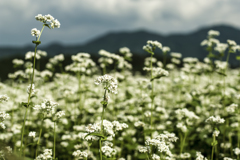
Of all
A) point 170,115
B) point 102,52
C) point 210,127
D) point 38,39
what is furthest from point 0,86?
point 210,127

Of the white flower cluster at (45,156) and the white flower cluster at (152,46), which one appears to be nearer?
the white flower cluster at (45,156)

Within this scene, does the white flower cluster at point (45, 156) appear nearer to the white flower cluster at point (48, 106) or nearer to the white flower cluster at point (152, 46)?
the white flower cluster at point (48, 106)

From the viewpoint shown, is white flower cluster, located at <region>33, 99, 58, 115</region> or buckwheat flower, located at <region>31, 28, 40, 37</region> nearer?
buckwheat flower, located at <region>31, 28, 40, 37</region>

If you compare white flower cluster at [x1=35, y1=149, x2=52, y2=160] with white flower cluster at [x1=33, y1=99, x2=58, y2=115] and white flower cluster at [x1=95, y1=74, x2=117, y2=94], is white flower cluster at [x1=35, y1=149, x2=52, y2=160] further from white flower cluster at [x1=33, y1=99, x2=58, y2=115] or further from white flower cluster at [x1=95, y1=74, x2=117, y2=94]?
white flower cluster at [x1=95, y1=74, x2=117, y2=94]

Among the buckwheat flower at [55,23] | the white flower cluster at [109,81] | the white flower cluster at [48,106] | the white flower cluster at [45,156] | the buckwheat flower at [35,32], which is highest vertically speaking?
the buckwheat flower at [55,23]

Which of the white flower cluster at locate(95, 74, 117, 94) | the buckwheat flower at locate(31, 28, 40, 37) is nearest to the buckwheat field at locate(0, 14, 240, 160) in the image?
the buckwheat flower at locate(31, 28, 40, 37)

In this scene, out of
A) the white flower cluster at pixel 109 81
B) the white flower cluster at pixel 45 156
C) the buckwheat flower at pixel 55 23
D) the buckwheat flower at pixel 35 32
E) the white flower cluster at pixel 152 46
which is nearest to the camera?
the white flower cluster at pixel 109 81

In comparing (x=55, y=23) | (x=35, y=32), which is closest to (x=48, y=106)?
(x=35, y=32)

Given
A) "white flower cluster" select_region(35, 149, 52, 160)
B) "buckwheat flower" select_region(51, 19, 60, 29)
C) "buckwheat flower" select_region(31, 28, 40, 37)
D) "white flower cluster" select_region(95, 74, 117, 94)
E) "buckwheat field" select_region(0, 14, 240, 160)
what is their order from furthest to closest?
"buckwheat field" select_region(0, 14, 240, 160)
"white flower cluster" select_region(35, 149, 52, 160)
"buckwheat flower" select_region(51, 19, 60, 29)
"buckwheat flower" select_region(31, 28, 40, 37)
"white flower cluster" select_region(95, 74, 117, 94)

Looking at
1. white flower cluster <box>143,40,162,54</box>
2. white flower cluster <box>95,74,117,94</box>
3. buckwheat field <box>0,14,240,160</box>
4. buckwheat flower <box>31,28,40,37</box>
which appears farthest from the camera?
white flower cluster <box>143,40,162,54</box>

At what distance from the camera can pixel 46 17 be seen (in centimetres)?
418

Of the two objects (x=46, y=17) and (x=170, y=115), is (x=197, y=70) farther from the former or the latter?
(x=46, y=17)

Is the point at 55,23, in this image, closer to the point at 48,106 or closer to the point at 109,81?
the point at 109,81

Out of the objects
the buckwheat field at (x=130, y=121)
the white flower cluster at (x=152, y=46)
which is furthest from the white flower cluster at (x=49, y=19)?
the white flower cluster at (x=152, y=46)
